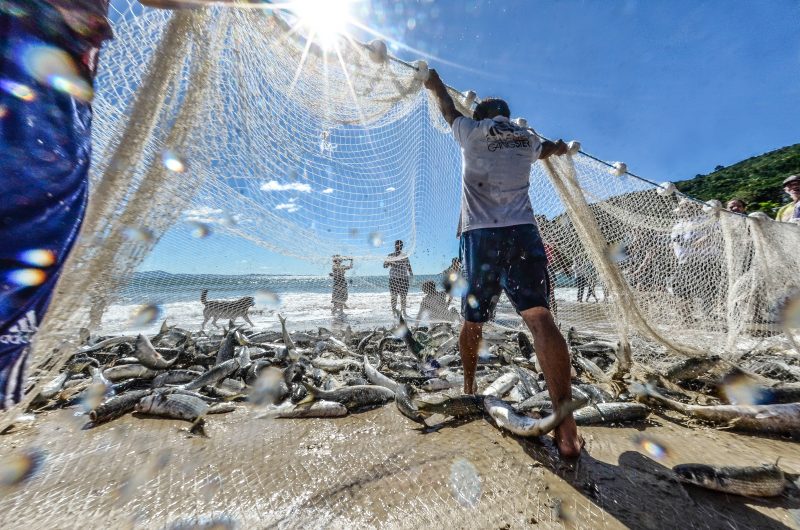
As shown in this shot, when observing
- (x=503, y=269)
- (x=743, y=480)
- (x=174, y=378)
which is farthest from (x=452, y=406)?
(x=174, y=378)

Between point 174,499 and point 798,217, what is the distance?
8853 mm

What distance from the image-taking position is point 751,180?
35.8 m

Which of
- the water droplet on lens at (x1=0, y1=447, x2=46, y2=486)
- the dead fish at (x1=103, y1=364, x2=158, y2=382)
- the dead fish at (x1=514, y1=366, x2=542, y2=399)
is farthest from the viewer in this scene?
the dead fish at (x1=103, y1=364, x2=158, y2=382)

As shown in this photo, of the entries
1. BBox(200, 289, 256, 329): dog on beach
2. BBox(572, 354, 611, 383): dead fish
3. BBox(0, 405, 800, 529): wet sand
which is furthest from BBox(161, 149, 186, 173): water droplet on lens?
BBox(200, 289, 256, 329): dog on beach

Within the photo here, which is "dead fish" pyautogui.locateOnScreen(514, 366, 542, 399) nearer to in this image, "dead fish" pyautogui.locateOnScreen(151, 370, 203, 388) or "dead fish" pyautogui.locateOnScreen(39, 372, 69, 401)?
"dead fish" pyautogui.locateOnScreen(151, 370, 203, 388)

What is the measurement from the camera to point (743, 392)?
10.6ft

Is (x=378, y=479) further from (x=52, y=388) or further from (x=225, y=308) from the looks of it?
(x=225, y=308)

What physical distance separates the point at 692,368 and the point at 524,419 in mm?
2681

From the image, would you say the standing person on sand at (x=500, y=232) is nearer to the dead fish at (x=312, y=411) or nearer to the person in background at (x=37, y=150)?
the dead fish at (x=312, y=411)

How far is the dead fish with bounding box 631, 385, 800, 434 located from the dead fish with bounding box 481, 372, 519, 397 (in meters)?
1.56

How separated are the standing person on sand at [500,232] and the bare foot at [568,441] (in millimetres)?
24

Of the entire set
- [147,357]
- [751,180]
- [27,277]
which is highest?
[751,180]

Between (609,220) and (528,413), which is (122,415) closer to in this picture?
(528,413)

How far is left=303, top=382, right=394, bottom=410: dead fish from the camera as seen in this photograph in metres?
3.41
